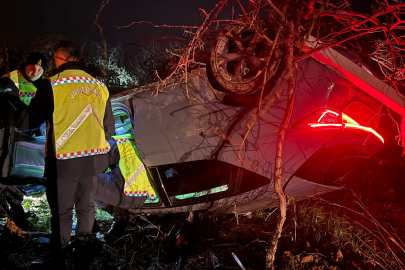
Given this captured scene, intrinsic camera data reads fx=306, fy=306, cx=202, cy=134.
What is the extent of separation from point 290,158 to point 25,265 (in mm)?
2593

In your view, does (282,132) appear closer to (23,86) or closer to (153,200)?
(153,200)

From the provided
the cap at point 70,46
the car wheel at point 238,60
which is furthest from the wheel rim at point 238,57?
the cap at point 70,46

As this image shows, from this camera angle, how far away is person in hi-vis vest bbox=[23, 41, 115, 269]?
273 centimetres

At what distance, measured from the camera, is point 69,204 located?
2893 millimetres

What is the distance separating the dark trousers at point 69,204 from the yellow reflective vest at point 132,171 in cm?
51

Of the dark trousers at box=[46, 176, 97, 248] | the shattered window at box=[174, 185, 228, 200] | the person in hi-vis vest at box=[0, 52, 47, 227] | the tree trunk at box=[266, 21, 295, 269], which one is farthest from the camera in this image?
the person in hi-vis vest at box=[0, 52, 47, 227]

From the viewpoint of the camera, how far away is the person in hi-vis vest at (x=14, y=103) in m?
3.80

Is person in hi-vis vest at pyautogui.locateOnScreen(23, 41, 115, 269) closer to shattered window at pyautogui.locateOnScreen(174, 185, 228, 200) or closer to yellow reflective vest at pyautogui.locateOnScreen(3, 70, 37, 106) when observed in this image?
shattered window at pyautogui.locateOnScreen(174, 185, 228, 200)

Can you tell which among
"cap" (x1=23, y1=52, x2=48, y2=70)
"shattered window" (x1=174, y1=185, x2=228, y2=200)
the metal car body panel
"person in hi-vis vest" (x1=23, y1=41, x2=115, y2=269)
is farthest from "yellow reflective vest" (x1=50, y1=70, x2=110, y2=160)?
"cap" (x1=23, y1=52, x2=48, y2=70)

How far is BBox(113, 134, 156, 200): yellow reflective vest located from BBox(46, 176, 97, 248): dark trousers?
510mm

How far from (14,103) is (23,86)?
0.41 metres

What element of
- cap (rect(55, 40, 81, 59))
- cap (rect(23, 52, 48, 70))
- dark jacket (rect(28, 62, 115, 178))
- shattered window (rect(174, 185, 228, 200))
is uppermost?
cap (rect(55, 40, 81, 59))

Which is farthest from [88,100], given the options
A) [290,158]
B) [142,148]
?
[290,158]

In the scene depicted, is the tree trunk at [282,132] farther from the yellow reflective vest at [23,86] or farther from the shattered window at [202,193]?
the yellow reflective vest at [23,86]
